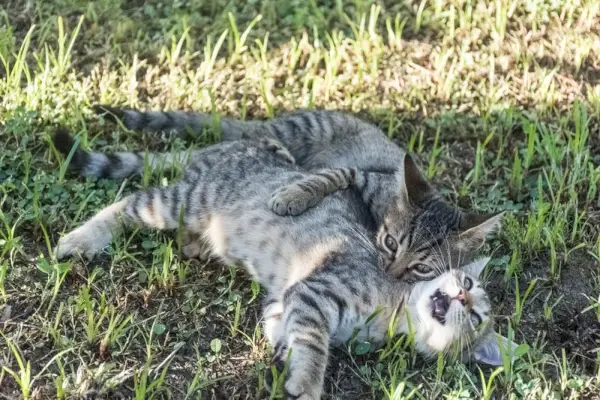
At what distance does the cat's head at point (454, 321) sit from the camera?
345 centimetres

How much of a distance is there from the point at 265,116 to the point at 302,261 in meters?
1.53

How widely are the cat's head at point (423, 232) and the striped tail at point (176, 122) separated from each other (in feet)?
3.95

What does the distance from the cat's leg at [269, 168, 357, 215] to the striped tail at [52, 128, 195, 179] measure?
0.74 meters

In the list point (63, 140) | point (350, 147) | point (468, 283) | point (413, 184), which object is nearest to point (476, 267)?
point (468, 283)

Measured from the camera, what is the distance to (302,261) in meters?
3.80

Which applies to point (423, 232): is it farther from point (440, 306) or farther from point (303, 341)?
point (303, 341)

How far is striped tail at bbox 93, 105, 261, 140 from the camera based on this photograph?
4633mm

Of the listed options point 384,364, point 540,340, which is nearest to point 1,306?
point 384,364

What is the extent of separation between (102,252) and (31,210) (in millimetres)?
457

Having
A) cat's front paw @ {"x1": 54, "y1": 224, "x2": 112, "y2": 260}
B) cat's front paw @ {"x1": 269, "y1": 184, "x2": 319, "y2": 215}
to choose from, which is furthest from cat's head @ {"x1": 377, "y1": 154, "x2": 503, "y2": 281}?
cat's front paw @ {"x1": 54, "y1": 224, "x2": 112, "y2": 260}

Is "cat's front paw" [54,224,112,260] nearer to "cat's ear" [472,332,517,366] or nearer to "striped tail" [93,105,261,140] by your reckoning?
"striped tail" [93,105,261,140]

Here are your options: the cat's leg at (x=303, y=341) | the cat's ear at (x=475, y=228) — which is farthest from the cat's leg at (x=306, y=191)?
the cat's ear at (x=475, y=228)

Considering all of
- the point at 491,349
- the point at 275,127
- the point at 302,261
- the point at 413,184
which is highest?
the point at 413,184

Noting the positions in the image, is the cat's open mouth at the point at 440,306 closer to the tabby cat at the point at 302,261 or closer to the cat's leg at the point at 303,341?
the tabby cat at the point at 302,261
